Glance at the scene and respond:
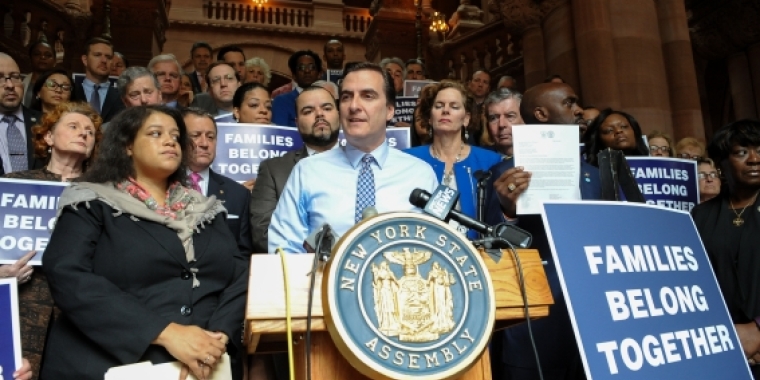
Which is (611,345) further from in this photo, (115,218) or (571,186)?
(115,218)

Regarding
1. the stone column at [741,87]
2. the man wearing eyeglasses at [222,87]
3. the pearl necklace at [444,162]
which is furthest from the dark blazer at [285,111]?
the stone column at [741,87]

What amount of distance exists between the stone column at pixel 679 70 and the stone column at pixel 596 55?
A: 2.93 feet

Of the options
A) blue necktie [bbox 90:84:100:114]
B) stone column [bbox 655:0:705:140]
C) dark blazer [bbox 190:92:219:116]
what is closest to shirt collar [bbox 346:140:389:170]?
dark blazer [bbox 190:92:219:116]

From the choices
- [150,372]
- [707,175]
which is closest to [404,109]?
[707,175]

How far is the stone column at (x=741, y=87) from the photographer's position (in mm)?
9672

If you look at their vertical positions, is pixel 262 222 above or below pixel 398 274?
above

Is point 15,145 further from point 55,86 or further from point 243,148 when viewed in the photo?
point 243,148

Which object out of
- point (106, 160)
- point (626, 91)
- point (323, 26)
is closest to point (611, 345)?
point (106, 160)

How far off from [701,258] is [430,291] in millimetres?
1532

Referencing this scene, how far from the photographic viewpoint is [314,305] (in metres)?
1.64

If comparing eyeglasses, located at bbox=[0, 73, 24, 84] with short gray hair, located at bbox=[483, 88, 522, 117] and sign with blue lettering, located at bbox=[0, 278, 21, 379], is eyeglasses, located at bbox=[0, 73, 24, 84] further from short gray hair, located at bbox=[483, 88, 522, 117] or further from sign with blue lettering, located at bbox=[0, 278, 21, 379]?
short gray hair, located at bbox=[483, 88, 522, 117]

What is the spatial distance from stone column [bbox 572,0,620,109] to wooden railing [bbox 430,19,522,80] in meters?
2.56

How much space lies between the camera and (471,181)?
3709 mm

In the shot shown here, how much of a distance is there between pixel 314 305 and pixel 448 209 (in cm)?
46
